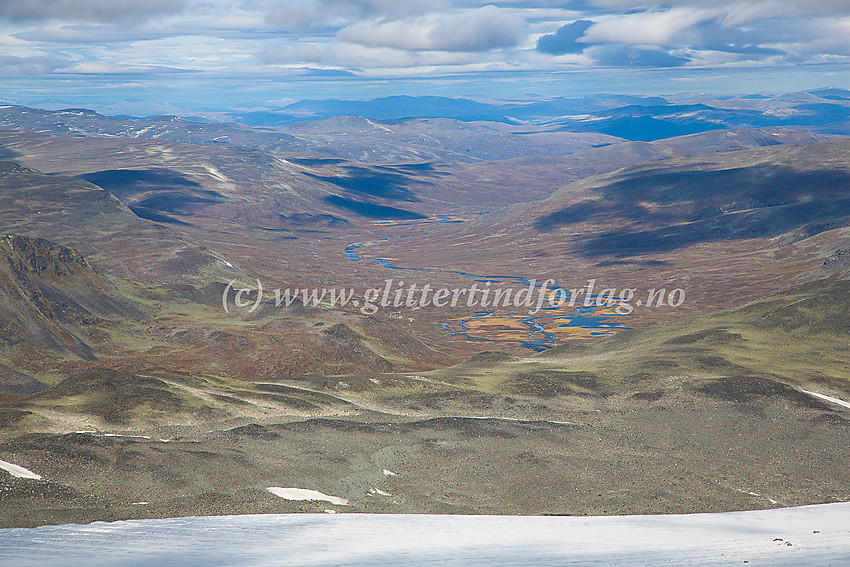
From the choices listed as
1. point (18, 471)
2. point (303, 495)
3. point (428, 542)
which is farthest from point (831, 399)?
point (18, 471)

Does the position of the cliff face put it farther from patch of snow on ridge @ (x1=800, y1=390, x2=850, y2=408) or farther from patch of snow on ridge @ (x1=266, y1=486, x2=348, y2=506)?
patch of snow on ridge @ (x1=800, y1=390, x2=850, y2=408)

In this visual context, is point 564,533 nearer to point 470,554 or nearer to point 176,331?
point 470,554

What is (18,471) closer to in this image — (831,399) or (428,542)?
(428,542)

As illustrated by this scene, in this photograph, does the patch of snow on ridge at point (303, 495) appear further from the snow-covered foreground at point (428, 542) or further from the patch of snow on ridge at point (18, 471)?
the patch of snow on ridge at point (18, 471)

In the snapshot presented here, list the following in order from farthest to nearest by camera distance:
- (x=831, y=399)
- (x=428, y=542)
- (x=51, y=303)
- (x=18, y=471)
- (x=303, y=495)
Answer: (x=51, y=303), (x=831, y=399), (x=303, y=495), (x=18, y=471), (x=428, y=542)

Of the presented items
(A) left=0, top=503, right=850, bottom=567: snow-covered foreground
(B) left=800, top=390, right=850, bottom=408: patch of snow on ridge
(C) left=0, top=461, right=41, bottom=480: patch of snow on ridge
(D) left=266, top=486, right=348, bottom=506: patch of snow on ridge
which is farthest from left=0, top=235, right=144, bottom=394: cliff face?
(B) left=800, top=390, right=850, bottom=408: patch of snow on ridge

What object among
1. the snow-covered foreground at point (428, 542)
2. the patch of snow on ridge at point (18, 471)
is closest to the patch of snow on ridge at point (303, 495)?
the snow-covered foreground at point (428, 542)

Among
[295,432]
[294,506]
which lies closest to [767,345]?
[295,432]
